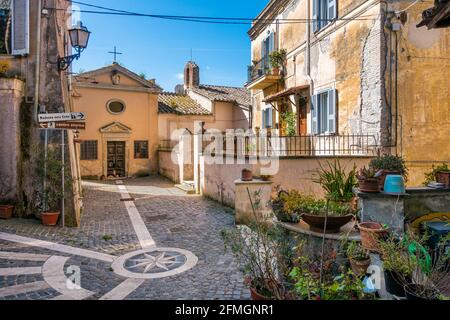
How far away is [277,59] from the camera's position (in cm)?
1518

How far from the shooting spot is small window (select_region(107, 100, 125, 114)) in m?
21.3

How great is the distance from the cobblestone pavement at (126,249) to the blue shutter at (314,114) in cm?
478

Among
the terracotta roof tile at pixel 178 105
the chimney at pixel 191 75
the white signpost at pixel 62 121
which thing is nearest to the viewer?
the white signpost at pixel 62 121

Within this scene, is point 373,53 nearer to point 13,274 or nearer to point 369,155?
point 369,155

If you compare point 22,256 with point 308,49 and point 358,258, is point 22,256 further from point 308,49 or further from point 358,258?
point 308,49

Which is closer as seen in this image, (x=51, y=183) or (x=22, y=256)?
(x=22, y=256)

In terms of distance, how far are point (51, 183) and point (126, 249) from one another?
3.25 m

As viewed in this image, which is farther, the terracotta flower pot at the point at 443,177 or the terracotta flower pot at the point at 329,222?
the terracotta flower pot at the point at 443,177

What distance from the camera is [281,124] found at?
1536 centimetres

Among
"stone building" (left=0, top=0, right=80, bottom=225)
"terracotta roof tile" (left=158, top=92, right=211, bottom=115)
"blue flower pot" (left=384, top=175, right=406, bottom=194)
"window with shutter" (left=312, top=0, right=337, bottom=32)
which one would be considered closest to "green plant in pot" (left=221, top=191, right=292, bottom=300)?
"blue flower pot" (left=384, top=175, right=406, bottom=194)

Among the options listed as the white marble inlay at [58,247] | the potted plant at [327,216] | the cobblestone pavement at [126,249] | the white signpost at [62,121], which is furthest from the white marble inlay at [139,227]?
the potted plant at [327,216]

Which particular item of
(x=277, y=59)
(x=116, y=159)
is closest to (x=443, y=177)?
(x=277, y=59)

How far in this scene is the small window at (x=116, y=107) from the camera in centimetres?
2130

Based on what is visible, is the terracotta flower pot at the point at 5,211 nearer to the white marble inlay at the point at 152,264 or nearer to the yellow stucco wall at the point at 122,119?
the white marble inlay at the point at 152,264
